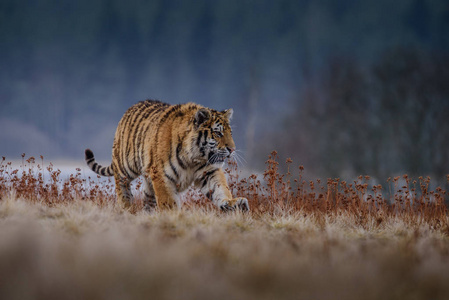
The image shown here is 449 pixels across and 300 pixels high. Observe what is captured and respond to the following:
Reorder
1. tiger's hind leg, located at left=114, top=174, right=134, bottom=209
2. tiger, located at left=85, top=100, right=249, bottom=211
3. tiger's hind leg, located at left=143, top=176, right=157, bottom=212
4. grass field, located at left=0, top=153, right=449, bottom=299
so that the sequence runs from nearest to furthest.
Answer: grass field, located at left=0, top=153, right=449, bottom=299, tiger, located at left=85, top=100, right=249, bottom=211, tiger's hind leg, located at left=143, top=176, right=157, bottom=212, tiger's hind leg, located at left=114, top=174, right=134, bottom=209

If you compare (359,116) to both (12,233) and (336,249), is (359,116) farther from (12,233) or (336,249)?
(12,233)

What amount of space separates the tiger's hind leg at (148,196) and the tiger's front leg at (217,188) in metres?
0.96

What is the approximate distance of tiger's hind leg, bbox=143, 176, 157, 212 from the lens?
6770mm

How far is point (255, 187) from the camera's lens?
23.5 feet

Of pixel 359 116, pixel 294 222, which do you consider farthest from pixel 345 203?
pixel 359 116

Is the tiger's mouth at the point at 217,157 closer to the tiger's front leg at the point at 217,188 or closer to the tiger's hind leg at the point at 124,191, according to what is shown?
the tiger's front leg at the point at 217,188

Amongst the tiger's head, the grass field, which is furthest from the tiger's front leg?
the grass field

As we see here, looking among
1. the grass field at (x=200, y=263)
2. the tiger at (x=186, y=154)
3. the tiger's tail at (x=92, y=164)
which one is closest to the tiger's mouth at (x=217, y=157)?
the tiger at (x=186, y=154)

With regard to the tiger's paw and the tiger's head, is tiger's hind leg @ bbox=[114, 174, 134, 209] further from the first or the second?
the tiger's paw

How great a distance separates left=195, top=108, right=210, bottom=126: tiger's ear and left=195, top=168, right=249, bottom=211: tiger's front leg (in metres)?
0.92

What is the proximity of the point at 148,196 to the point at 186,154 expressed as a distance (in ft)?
4.84

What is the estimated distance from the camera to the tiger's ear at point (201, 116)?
5.82 m

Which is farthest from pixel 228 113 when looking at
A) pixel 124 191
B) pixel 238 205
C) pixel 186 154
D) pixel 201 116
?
pixel 124 191

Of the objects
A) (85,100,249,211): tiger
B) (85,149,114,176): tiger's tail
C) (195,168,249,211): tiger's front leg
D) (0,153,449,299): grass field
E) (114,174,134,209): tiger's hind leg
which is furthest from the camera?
(85,149,114,176): tiger's tail
